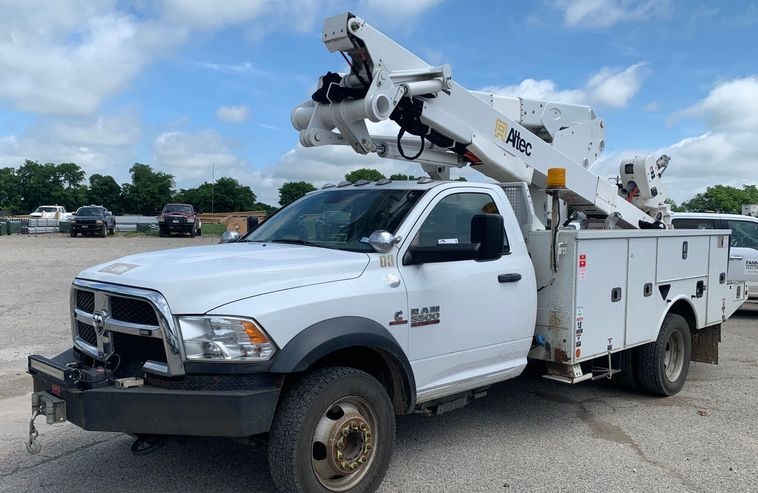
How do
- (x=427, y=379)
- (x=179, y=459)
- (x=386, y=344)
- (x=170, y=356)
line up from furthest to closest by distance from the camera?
(x=179, y=459) < (x=427, y=379) < (x=386, y=344) < (x=170, y=356)

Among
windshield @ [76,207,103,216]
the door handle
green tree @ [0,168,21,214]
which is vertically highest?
green tree @ [0,168,21,214]

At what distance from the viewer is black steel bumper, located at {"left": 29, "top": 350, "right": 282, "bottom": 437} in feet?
10.8

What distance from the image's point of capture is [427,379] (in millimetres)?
4285

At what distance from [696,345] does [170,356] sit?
6146 millimetres

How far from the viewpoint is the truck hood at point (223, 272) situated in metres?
3.40

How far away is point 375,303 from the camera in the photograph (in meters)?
3.93

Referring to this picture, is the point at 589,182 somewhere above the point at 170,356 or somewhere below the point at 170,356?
above

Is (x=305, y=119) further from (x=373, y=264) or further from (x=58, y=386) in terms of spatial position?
(x=58, y=386)

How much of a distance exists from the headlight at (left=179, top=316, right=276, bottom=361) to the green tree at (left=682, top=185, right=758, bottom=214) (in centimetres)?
7638

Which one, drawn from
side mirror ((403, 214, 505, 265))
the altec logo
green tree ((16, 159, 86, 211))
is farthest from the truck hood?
green tree ((16, 159, 86, 211))

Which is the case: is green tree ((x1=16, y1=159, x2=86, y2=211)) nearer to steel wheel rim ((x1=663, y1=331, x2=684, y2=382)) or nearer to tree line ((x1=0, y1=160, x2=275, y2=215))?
tree line ((x1=0, y1=160, x2=275, y2=215))

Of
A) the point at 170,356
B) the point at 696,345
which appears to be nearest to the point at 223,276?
the point at 170,356

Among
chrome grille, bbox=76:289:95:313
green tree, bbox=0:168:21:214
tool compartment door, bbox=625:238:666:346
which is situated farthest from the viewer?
green tree, bbox=0:168:21:214

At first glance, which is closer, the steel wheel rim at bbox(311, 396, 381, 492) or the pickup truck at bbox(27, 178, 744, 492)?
the pickup truck at bbox(27, 178, 744, 492)
